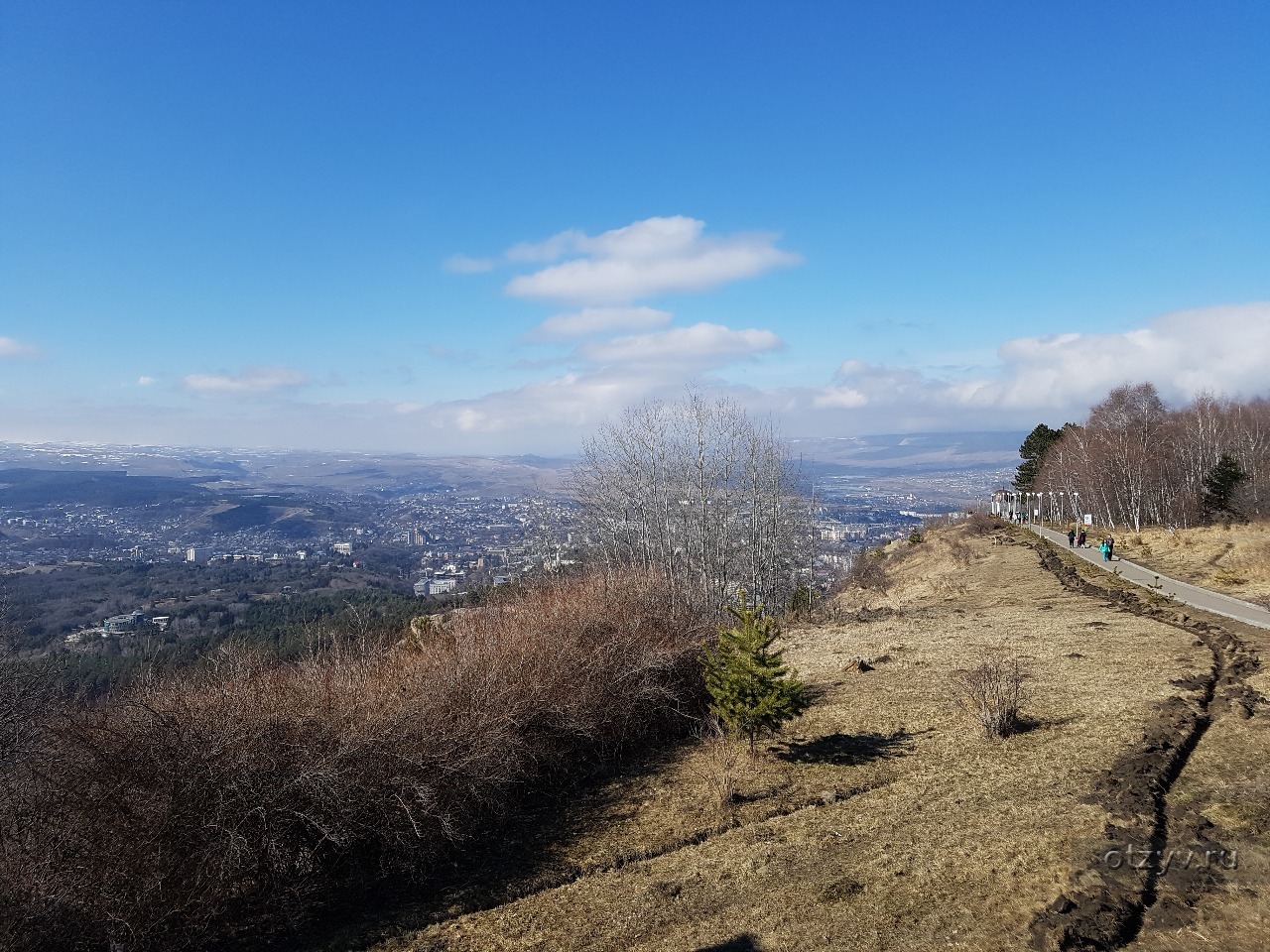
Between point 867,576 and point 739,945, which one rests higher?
point 739,945

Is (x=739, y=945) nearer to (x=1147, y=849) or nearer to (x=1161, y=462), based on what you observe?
(x=1147, y=849)

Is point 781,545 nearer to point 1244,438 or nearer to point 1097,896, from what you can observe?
point 1097,896

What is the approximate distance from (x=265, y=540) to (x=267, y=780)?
93.9 meters

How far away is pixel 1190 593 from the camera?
20219 mm

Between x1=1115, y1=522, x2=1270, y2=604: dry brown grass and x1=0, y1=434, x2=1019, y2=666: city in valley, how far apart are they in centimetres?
1338

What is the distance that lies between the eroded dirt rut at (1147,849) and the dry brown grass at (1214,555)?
12.1 m

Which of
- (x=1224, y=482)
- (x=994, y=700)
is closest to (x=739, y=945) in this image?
(x=994, y=700)

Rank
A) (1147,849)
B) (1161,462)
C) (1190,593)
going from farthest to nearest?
(1161,462) → (1190,593) → (1147,849)

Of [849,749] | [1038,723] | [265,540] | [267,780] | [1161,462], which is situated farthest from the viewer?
[265,540]

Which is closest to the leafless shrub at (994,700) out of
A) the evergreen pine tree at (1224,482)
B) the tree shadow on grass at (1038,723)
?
the tree shadow on grass at (1038,723)

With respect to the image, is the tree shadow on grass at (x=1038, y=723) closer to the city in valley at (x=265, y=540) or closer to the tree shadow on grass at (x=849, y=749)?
the tree shadow on grass at (x=849, y=749)

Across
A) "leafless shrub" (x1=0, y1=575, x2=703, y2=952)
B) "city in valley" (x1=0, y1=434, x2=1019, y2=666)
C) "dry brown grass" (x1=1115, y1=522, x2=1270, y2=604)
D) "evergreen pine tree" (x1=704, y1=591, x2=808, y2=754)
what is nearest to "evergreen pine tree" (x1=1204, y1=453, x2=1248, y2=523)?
"dry brown grass" (x1=1115, y1=522, x2=1270, y2=604)

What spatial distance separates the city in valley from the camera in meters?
33.7

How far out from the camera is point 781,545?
30625mm
